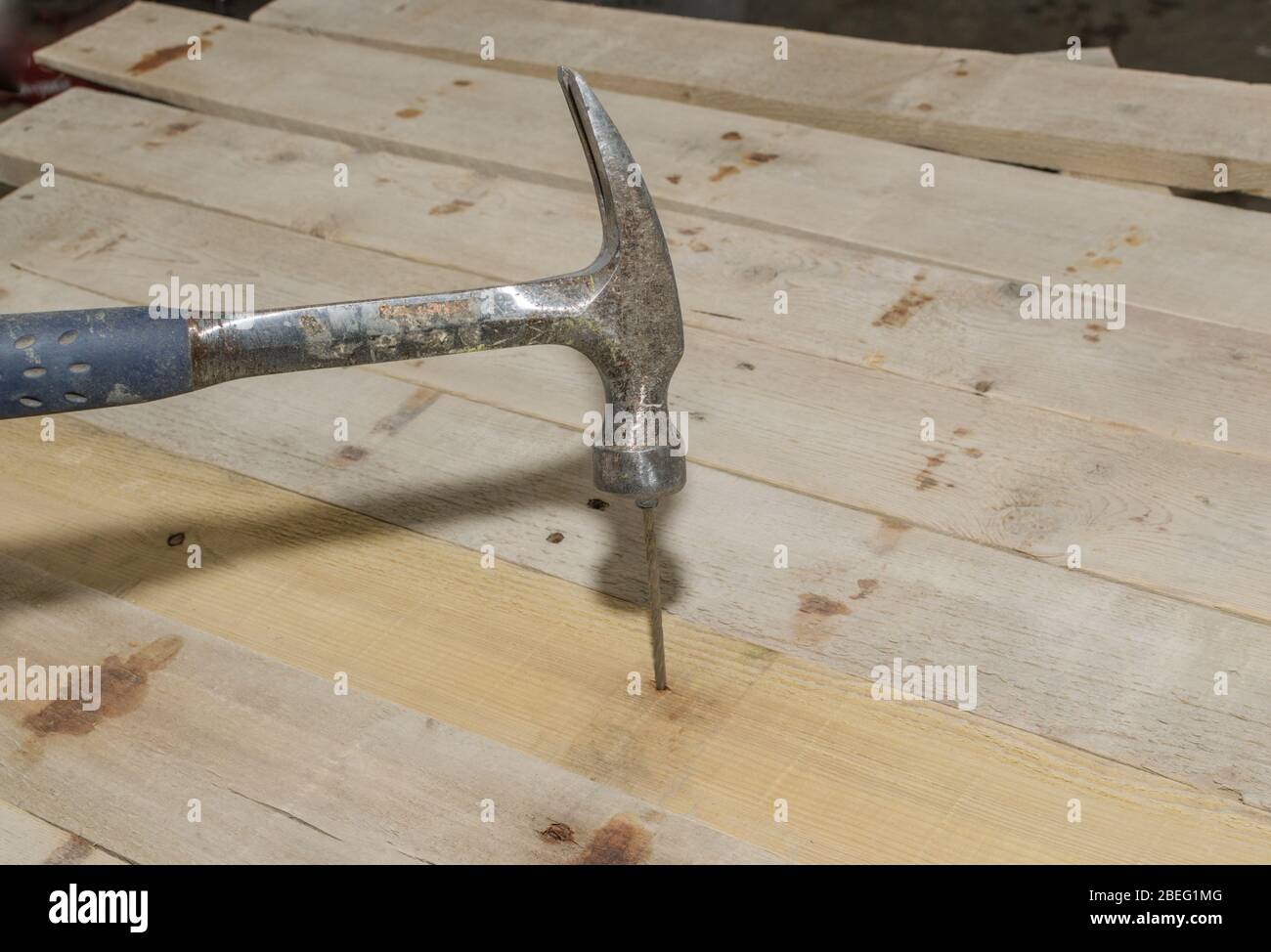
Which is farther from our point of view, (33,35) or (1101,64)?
(33,35)

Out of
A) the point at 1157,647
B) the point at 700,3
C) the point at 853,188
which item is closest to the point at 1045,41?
the point at 700,3

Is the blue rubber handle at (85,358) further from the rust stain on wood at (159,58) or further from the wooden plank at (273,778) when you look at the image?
the rust stain on wood at (159,58)

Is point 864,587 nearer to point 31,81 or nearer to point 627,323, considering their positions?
point 627,323

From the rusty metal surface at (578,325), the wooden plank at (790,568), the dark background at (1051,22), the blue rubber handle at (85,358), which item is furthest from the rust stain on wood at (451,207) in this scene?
the dark background at (1051,22)

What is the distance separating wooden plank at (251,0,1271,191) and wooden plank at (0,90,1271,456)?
311mm

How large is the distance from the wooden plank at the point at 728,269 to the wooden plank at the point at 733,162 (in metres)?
0.03

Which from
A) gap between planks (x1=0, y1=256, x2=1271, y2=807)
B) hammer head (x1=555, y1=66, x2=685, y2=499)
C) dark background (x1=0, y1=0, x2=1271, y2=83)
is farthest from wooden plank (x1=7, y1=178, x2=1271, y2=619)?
dark background (x1=0, y1=0, x2=1271, y2=83)

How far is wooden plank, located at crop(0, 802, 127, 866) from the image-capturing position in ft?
3.34

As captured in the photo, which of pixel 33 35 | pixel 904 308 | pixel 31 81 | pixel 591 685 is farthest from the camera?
pixel 33 35

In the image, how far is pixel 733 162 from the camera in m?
1.78

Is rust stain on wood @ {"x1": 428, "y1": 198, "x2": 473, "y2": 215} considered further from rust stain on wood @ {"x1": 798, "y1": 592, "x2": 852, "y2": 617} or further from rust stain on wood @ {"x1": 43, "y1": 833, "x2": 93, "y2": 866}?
rust stain on wood @ {"x1": 43, "y1": 833, "x2": 93, "y2": 866}

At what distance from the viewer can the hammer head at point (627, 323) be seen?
98cm

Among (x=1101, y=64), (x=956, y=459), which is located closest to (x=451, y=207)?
(x=956, y=459)

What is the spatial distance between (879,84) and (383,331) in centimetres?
119
